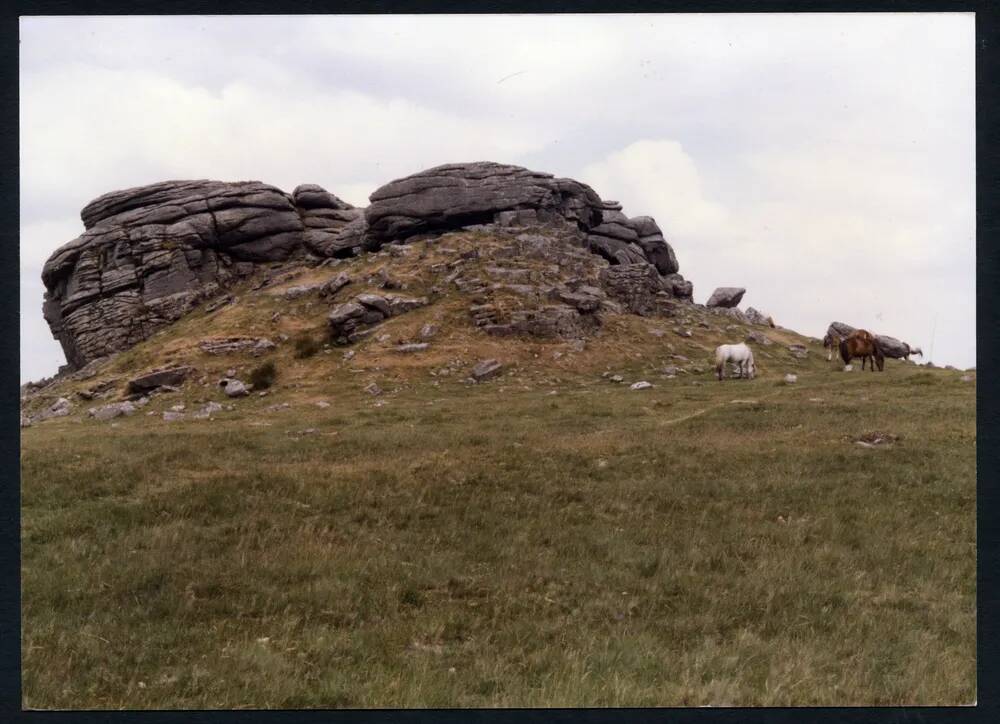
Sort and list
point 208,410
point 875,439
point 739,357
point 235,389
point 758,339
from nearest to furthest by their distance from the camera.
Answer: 1. point 875,439
2. point 208,410
3. point 235,389
4. point 739,357
5. point 758,339

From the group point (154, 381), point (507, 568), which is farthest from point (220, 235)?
point (507, 568)

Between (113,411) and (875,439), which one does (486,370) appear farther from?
(875,439)

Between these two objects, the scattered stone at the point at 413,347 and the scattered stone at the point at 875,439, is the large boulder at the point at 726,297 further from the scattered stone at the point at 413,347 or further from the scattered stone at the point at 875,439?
the scattered stone at the point at 875,439

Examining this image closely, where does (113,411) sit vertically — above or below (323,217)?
below

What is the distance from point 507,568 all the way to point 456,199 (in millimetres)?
59741

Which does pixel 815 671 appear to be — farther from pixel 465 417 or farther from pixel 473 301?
pixel 473 301

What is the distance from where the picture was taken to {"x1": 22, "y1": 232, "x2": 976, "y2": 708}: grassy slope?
6832 mm

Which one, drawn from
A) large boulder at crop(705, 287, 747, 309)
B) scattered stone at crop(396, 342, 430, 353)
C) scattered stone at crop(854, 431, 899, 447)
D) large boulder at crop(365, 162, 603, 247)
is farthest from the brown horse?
large boulder at crop(705, 287, 747, 309)

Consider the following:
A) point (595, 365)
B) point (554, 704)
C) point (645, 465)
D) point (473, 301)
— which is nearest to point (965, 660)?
point (554, 704)

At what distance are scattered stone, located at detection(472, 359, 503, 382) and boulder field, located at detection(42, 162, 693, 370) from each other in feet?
92.0

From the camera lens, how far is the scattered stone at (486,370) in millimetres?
36500

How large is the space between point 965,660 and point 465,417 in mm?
18815

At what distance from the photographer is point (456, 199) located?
215 feet

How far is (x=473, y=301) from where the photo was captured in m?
47.7
